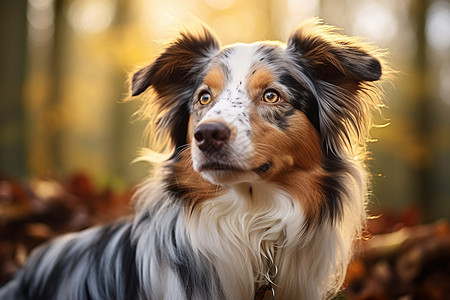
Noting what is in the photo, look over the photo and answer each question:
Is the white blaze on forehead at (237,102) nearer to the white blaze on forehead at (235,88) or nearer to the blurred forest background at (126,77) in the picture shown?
the white blaze on forehead at (235,88)

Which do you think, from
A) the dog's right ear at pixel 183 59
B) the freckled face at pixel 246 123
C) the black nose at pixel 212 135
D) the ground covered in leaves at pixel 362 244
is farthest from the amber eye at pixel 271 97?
the ground covered in leaves at pixel 362 244

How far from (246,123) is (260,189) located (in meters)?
0.36

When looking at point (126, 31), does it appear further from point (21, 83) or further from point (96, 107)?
point (21, 83)

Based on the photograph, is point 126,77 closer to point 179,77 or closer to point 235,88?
point 179,77

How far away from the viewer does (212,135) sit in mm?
1918

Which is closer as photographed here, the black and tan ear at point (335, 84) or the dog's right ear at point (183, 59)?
the black and tan ear at point (335, 84)

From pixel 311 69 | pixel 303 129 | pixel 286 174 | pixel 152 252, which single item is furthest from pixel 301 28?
pixel 152 252

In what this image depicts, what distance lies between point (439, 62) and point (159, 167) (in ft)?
17.1

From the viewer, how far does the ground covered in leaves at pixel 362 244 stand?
10.7 feet

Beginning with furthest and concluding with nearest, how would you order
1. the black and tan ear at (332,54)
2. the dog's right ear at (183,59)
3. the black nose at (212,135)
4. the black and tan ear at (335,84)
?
the dog's right ear at (183,59) → the black and tan ear at (335,84) → the black and tan ear at (332,54) → the black nose at (212,135)

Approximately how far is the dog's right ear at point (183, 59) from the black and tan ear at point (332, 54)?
1.58ft

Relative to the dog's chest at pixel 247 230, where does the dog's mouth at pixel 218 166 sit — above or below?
above

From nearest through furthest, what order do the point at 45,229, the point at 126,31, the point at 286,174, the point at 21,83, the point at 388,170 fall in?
the point at 286,174
the point at 45,229
the point at 21,83
the point at 388,170
the point at 126,31

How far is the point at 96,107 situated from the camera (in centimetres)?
763
